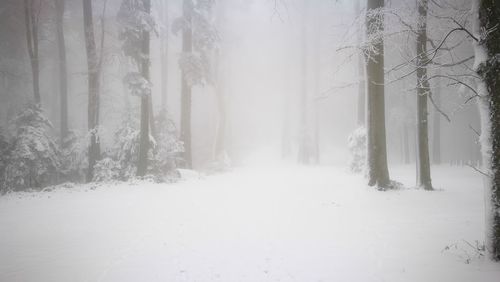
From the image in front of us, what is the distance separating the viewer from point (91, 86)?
571 inches

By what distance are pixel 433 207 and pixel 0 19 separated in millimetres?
28247

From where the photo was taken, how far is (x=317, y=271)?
4469mm

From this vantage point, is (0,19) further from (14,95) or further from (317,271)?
(317,271)

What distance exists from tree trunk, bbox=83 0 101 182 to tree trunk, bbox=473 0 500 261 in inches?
589

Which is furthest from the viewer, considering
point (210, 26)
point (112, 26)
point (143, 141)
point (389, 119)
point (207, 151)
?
Result: point (207, 151)

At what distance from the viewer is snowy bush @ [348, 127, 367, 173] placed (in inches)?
653

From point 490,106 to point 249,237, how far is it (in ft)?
16.1

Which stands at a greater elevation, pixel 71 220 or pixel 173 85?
pixel 173 85

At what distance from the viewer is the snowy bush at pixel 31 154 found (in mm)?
12430

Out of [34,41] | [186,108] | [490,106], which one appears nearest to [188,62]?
[186,108]

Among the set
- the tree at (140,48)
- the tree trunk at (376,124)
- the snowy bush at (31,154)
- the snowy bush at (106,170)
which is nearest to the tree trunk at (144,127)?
the tree at (140,48)

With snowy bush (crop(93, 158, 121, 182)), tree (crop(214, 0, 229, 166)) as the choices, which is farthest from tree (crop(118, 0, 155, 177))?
tree (crop(214, 0, 229, 166))

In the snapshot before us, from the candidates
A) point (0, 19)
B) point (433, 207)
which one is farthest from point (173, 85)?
point (433, 207)

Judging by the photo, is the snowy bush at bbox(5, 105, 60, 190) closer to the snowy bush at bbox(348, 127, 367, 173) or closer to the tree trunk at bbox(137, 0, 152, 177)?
the tree trunk at bbox(137, 0, 152, 177)
